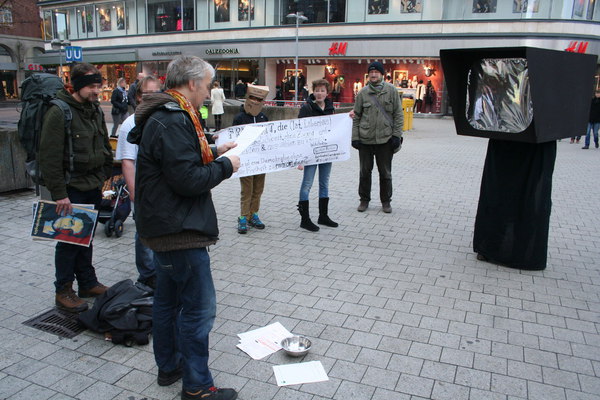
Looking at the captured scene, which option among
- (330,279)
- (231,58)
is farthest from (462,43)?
(330,279)

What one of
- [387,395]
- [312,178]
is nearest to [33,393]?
[387,395]

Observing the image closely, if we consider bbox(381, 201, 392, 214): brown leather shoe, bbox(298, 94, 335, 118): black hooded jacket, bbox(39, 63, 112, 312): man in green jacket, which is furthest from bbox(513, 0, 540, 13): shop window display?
bbox(39, 63, 112, 312): man in green jacket

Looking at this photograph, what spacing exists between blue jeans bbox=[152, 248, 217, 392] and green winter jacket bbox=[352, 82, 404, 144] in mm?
4721

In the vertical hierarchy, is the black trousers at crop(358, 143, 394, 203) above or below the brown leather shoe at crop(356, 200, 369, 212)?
above

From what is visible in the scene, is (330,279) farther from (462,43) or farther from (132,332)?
(462,43)

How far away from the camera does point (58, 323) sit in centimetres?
394

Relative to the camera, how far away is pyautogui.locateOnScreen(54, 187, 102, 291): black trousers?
411 cm

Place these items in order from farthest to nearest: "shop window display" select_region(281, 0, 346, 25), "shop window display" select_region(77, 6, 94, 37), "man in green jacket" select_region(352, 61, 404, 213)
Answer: "shop window display" select_region(77, 6, 94, 37)
"shop window display" select_region(281, 0, 346, 25)
"man in green jacket" select_region(352, 61, 404, 213)

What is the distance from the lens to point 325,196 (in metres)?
6.76

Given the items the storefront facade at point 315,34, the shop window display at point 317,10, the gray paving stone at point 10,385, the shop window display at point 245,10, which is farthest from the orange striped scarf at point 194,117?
the shop window display at point 245,10

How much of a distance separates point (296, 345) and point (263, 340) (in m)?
0.28

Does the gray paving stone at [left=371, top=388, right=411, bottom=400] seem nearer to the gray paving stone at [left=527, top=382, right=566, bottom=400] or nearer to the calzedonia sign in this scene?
the gray paving stone at [left=527, top=382, right=566, bottom=400]

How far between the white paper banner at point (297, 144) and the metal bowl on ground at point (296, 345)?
2741 mm

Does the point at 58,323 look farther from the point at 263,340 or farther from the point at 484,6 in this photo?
the point at 484,6
